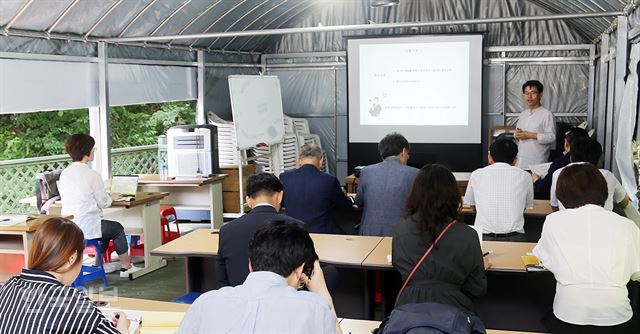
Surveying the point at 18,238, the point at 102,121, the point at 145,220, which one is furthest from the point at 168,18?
the point at 18,238

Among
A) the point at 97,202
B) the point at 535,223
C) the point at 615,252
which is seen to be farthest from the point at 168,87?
the point at 615,252

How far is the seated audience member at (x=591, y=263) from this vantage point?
3.19m

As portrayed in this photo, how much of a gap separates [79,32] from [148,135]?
20.7 feet

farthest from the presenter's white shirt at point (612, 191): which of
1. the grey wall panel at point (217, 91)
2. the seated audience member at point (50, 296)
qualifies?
the grey wall panel at point (217, 91)

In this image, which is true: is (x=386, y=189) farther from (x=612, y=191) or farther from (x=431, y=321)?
(x=431, y=321)

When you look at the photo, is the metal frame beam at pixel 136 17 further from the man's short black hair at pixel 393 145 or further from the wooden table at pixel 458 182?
the man's short black hair at pixel 393 145

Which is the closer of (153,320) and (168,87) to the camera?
(153,320)

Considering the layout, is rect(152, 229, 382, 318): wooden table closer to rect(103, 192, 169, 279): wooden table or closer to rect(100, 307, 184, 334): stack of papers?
rect(100, 307, 184, 334): stack of papers

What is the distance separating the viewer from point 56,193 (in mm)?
6668

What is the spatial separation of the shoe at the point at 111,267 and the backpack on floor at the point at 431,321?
5070mm

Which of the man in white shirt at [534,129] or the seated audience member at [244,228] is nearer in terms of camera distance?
the seated audience member at [244,228]

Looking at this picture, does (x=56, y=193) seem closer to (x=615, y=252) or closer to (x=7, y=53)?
(x=7, y=53)

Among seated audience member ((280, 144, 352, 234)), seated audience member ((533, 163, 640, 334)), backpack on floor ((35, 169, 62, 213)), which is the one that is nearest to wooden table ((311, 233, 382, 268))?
seated audience member ((280, 144, 352, 234))

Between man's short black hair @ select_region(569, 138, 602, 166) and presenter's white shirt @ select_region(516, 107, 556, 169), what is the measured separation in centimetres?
254
